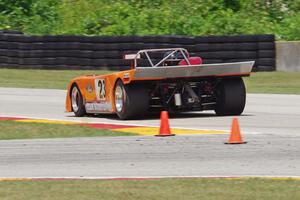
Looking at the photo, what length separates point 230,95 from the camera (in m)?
14.6

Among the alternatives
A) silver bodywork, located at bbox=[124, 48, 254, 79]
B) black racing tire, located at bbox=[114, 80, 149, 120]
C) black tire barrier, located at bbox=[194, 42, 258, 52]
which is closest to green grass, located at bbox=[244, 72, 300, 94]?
black tire barrier, located at bbox=[194, 42, 258, 52]

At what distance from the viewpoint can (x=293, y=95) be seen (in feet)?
62.6

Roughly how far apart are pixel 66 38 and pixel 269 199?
1916 centimetres

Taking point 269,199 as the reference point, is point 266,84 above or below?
below

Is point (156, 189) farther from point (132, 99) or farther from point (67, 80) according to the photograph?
point (67, 80)

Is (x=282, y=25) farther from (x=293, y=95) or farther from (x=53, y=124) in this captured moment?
(x=53, y=124)

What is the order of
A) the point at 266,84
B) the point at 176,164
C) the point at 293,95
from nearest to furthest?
the point at 176,164 < the point at 293,95 < the point at 266,84

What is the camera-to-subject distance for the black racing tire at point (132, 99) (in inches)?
560

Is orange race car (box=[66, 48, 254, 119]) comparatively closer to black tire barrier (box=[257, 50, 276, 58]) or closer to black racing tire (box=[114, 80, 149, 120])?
black racing tire (box=[114, 80, 149, 120])

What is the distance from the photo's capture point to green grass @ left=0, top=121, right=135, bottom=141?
501 inches

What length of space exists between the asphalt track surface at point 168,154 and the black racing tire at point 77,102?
8.09 feet

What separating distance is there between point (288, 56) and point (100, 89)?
1077cm

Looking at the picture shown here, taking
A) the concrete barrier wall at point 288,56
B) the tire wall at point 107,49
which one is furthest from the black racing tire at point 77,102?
the concrete barrier wall at point 288,56

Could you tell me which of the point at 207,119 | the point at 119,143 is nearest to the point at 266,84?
the point at 207,119
